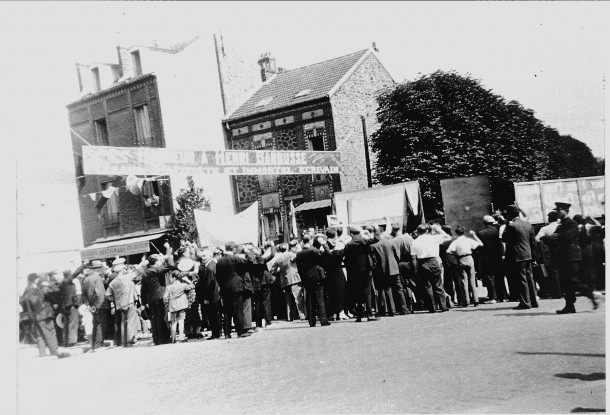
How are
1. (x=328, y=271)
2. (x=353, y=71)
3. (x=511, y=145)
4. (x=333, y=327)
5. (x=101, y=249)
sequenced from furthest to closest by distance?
(x=353, y=71) → (x=101, y=249) → (x=511, y=145) → (x=328, y=271) → (x=333, y=327)

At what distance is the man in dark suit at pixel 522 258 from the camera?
973 centimetres

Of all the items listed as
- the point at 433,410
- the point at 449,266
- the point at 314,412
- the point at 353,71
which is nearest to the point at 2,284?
the point at 314,412

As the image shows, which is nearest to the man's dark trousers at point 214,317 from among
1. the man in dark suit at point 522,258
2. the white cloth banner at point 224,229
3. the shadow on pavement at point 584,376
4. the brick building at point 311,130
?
the white cloth banner at point 224,229

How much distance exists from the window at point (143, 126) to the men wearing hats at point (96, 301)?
60.7 feet

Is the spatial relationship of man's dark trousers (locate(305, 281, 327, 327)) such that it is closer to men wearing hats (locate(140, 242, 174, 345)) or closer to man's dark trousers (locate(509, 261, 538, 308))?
men wearing hats (locate(140, 242, 174, 345))

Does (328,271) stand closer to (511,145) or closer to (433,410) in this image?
(433,410)

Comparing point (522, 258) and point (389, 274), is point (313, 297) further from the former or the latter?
point (522, 258)

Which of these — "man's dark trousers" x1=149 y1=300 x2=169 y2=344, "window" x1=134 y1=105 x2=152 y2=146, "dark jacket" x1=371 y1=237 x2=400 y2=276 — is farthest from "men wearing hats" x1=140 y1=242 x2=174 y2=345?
"window" x1=134 y1=105 x2=152 y2=146

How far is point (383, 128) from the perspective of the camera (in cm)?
2661

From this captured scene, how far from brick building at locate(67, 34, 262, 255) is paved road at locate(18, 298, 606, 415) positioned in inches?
768

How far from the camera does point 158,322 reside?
38.9ft

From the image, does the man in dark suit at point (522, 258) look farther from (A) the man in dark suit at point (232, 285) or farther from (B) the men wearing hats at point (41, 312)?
(B) the men wearing hats at point (41, 312)

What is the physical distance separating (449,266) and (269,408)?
6354 millimetres

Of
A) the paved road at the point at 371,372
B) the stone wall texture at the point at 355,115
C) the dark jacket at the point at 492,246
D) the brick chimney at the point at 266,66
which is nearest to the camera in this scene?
the paved road at the point at 371,372
